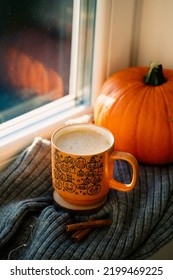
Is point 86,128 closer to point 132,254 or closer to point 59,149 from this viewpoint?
point 59,149

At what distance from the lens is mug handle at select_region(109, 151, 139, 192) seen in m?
0.74

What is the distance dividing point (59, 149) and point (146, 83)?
0.80 feet

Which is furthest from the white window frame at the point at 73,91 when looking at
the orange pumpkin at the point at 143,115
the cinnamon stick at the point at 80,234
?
the cinnamon stick at the point at 80,234

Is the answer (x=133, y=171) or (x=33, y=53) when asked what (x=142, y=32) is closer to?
(x=33, y=53)

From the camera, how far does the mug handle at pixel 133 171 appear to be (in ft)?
2.44

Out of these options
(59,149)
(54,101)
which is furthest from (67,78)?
(59,149)

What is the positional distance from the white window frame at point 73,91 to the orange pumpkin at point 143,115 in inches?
4.1

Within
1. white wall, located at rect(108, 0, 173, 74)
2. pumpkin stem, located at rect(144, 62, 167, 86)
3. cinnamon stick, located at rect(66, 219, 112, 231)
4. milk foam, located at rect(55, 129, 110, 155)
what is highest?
white wall, located at rect(108, 0, 173, 74)

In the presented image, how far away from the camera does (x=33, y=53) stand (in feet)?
3.00

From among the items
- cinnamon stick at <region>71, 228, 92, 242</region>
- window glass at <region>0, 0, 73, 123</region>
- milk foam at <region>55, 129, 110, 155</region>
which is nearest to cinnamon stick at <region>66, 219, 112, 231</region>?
cinnamon stick at <region>71, 228, 92, 242</region>

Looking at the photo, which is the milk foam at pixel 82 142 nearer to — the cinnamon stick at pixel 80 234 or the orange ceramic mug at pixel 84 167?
the orange ceramic mug at pixel 84 167

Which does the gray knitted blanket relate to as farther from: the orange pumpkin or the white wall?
the white wall

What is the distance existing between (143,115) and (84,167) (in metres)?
0.17

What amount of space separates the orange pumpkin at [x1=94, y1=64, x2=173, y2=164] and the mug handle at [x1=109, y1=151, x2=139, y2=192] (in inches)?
3.5
